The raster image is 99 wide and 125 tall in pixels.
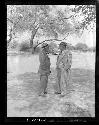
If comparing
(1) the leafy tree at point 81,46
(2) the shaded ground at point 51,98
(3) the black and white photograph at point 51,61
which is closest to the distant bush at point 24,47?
(3) the black and white photograph at point 51,61

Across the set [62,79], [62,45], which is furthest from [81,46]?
[62,79]

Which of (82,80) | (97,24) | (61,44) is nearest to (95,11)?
(97,24)

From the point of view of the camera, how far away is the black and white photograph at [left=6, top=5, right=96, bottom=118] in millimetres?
1474

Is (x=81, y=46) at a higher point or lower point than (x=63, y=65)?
higher

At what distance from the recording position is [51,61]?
149cm

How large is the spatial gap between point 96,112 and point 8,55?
60 centimetres

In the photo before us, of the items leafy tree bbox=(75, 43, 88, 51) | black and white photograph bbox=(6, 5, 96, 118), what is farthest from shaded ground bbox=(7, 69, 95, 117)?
leafy tree bbox=(75, 43, 88, 51)

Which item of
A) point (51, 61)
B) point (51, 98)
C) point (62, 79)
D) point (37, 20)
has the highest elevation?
point (37, 20)

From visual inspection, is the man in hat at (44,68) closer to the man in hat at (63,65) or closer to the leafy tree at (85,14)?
the man in hat at (63,65)

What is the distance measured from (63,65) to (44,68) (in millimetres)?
111

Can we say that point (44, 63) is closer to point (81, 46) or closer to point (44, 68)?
point (44, 68)

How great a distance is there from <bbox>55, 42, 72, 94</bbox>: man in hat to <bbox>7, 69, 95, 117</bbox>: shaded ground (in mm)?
29

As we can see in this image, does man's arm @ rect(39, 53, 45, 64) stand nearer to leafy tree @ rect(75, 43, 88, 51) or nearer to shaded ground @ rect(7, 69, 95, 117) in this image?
shaded ground @ rect(7, 69, 95, 117)

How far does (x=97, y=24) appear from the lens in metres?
1.47
